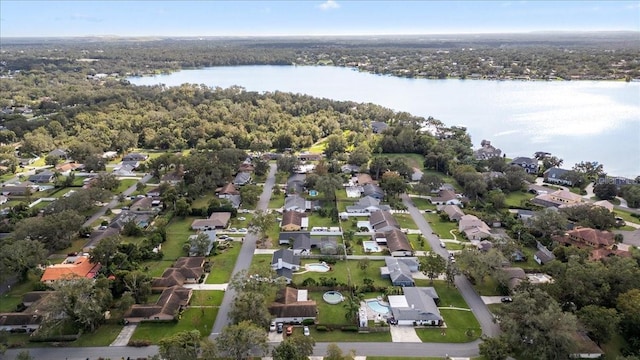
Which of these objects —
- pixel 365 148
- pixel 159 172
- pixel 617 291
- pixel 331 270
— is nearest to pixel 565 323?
pixel 617 291

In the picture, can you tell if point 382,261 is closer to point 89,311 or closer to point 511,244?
point 511,244

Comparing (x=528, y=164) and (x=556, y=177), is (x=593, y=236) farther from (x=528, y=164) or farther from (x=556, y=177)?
(x=528, y=164)

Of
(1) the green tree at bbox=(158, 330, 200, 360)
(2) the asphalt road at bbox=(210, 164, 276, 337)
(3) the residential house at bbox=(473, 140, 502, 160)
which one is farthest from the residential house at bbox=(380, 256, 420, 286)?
(3) the residential house at bbox=(473, 140, 502, 160)

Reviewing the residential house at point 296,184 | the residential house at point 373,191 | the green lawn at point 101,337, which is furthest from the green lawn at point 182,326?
the residential house at point 373,191

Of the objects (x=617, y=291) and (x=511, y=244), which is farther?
(x=511, y=244)

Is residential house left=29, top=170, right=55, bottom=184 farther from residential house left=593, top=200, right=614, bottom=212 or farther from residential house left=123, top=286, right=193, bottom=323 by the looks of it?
residential house left=593, top=200, right=614, bottom=212
